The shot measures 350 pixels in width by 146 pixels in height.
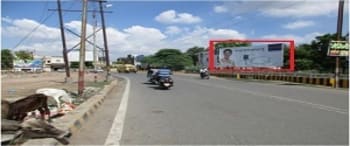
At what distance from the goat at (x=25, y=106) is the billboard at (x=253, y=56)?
53.7 m

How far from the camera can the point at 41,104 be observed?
31.3 ft

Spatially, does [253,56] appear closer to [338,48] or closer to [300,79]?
[300,79]

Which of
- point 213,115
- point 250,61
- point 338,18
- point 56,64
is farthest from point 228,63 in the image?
point 56,64

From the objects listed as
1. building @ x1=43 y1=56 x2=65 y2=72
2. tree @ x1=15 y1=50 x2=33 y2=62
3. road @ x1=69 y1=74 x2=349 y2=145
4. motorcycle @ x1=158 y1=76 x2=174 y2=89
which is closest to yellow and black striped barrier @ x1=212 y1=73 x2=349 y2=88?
motorcycle @ x1=158 y1=76 x2=174 y2=89

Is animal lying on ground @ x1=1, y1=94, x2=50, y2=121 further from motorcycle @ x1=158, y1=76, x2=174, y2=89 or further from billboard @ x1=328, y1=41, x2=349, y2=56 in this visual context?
billboard @ x1=328, y1=41, x2=349, y2=56

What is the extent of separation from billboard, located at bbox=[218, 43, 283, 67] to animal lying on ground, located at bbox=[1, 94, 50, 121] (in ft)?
176

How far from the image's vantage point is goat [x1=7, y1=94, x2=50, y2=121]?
861cm

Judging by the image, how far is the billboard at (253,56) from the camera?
61.8 meters

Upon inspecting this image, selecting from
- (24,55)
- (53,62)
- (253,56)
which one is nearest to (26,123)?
(253,56)

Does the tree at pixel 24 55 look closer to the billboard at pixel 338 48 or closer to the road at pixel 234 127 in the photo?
the billboard at pixel 338 48

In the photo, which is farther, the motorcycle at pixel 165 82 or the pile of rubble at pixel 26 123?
the motorcycle at pixel 165 82

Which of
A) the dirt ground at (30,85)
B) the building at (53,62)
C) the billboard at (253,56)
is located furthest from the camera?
the building at (53,62)

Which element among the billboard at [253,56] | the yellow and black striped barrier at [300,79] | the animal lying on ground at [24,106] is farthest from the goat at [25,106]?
the billboard at [253,56]

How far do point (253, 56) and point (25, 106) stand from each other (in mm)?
59785
